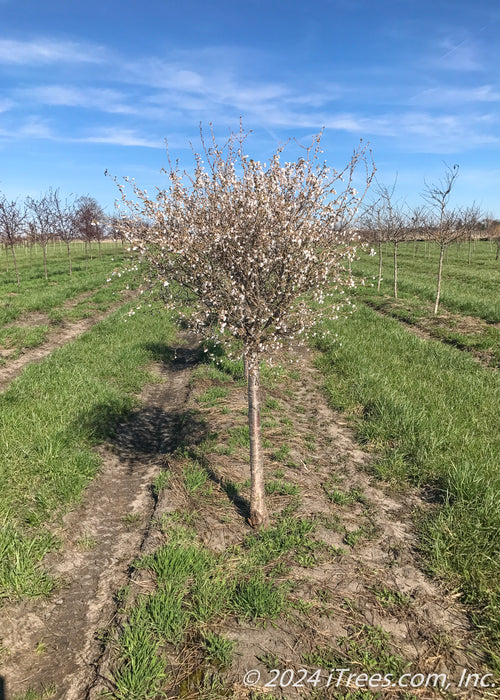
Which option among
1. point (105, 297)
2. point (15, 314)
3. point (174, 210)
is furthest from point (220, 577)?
point (105, 297)

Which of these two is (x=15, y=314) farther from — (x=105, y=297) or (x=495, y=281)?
(x=495, y=281)

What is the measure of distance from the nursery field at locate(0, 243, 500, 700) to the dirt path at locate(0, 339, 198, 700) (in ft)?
0.07

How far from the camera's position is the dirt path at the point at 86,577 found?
368 cm

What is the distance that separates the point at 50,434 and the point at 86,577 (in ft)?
10.1

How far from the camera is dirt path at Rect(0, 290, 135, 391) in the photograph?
11223 millimetres

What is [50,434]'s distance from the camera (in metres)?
7.18

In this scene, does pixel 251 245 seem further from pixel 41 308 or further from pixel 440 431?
pixel 41 308

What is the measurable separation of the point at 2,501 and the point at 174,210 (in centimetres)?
449

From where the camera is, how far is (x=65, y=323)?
16.8 metres

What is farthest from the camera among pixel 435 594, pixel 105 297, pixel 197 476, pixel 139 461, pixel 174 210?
pixel 105 297

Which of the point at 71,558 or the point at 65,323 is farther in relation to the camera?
the point at 65,323

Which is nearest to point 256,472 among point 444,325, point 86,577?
point 86,577

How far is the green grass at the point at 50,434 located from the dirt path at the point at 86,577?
237 millimetres

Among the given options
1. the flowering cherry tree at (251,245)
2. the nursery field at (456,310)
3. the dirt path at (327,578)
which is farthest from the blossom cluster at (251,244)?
the nursery field at (456,310)
